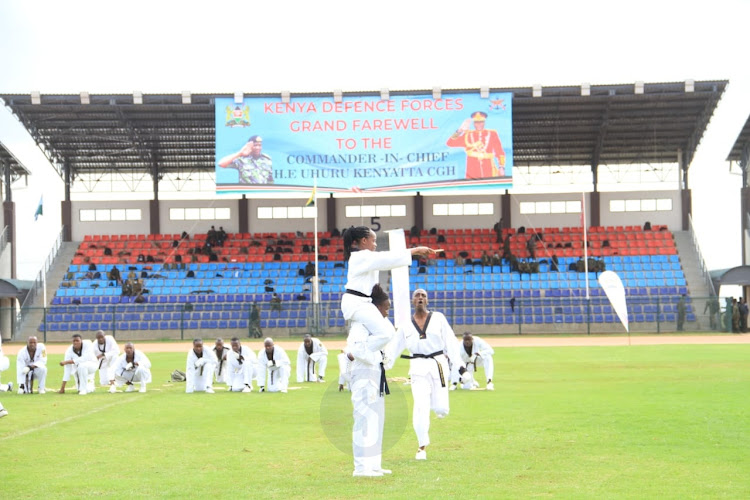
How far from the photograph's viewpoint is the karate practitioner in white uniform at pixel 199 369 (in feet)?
75.8

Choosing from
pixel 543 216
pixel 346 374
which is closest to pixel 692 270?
pixel 543 216

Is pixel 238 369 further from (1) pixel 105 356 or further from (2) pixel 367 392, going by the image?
(2) pixel 367 392

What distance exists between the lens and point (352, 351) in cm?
988

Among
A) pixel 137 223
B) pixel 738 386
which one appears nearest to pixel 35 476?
pixel 738 386

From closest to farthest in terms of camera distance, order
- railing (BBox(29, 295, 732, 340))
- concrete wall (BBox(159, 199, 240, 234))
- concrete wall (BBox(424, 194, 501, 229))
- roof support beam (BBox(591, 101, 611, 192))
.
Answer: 1. railing (BBox(29, 295, 732, 340))
2. roof support beam (BBox(591, 101, 611, 192))
3. concrete wall (BBox(424, 194, 501, 229))
4. concrete wall (BBox(159, 199, 240, 234))

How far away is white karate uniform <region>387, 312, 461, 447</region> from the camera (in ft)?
38.2

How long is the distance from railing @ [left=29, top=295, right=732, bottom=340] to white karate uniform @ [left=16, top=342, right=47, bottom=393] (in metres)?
24.7

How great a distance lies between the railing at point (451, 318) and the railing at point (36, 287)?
6.89ft

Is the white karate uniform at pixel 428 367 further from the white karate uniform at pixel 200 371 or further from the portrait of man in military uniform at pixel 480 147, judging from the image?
the portrait of man in military uniform at pixel 480 147

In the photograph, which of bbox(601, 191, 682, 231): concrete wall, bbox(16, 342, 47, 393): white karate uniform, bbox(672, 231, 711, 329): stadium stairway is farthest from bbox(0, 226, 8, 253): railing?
bbox(672, 231, 711, 329): stadium stairway

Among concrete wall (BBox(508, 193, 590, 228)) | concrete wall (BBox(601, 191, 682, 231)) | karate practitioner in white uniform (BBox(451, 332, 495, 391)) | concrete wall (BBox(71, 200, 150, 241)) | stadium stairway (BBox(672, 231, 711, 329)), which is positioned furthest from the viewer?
concrete wall (BBox(71, 200, 150, 241))

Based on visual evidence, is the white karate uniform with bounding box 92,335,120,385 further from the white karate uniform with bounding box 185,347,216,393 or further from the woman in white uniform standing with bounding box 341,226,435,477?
the woman in white uniform standing with bounding box 341,226,435,477

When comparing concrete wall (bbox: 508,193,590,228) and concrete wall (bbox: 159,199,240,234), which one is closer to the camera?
concrete wall (bbox: 508,193,590,228)

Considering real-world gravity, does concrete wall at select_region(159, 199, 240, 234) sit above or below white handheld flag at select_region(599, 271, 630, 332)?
above
